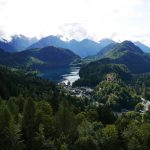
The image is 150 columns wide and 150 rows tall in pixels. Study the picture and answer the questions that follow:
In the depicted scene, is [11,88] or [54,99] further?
[11,88]

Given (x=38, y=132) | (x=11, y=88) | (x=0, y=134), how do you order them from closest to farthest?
(x=0, y=134) → (x=38, y=132) → (x=11, y=88)

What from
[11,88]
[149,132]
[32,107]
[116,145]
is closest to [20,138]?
[32,107]

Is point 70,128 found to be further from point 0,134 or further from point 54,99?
point 54,99

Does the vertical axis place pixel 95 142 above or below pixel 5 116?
below

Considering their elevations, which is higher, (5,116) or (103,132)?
(5,116)

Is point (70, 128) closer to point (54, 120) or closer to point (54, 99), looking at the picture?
point (54, 120)

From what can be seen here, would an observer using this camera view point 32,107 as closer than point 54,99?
Yes

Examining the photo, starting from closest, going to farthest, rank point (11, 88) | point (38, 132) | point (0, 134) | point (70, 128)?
point (0, 134)
point (38, 132)
point (70, 128)
point (11, 88)

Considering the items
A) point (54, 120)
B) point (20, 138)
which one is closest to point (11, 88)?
point (54, 120)

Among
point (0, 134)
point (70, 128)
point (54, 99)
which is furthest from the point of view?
point (54, 99)
